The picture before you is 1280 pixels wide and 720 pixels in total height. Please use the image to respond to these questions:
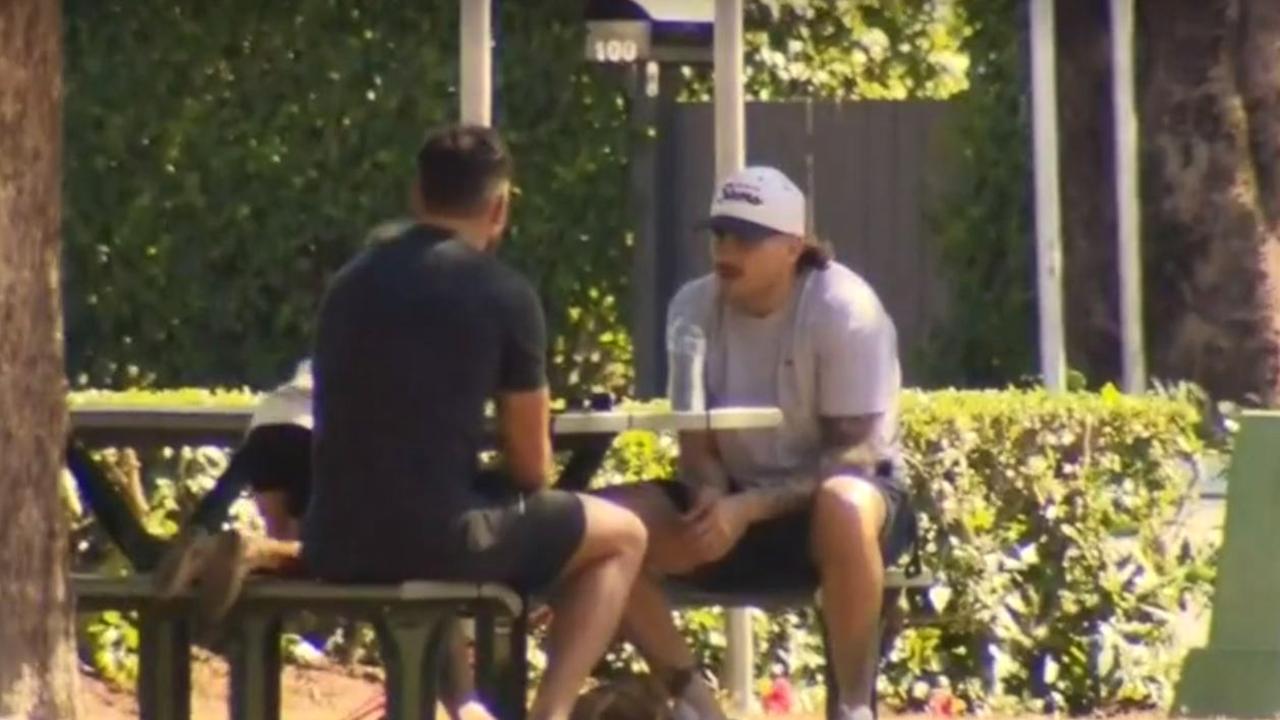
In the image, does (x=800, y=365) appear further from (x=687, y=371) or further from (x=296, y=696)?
(x=296, y=696)

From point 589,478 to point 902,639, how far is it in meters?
1.61

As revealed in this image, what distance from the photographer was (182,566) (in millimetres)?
6211

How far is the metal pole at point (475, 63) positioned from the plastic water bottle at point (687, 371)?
1.62 m

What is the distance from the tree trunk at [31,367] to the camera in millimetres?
6176

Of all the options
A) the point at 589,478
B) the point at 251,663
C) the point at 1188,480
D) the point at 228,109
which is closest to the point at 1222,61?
the point at 1188,480

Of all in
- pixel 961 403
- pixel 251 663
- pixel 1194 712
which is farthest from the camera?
pixel 961 403

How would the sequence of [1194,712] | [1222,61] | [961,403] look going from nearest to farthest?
[1194,712] < [961,403] < [1222,61]

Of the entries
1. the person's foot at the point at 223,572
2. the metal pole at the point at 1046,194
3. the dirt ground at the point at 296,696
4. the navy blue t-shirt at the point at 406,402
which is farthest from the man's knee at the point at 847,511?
the metal pole at the point at 1046,194

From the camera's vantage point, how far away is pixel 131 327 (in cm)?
1246

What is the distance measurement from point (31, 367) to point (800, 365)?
1625 millimetres

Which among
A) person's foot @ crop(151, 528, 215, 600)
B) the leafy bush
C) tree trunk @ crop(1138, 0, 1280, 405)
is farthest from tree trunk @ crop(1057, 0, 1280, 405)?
person's foot @ crop(151, 528, 215, 600)

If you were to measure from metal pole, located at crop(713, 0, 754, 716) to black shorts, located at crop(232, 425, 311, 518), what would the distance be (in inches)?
61.5

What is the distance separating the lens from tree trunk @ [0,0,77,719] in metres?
6.18

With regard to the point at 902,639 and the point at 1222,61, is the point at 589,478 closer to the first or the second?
the point at 902,639
